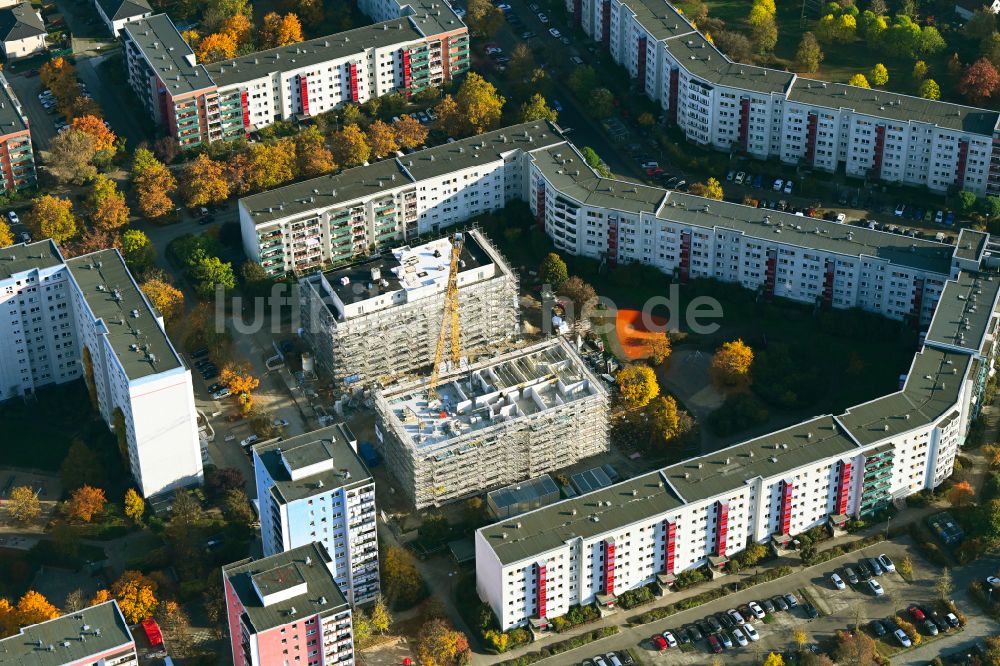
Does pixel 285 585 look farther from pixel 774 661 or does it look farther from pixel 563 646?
pixel 774 661

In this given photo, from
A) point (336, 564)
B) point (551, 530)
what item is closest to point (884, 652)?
point (551, 530)

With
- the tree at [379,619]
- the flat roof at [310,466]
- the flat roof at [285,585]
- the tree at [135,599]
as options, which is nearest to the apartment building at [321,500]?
the flat roof at [310,466]

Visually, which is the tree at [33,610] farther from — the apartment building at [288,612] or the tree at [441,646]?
the tree at [441,646]

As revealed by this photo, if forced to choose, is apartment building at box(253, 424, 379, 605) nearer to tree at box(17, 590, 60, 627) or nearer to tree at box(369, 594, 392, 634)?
tree at box(369, 594, 392, 634)

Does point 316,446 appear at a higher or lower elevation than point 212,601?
higher

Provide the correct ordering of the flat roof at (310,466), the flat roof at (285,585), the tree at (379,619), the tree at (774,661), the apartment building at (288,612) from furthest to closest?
the tree at (379,619) < the flat roof at (310,466) < the tree at (774,661) < the flat roof at (285,585) < the apartment building at (288,612)

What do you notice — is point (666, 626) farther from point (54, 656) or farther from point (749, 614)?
point (54, 656)
